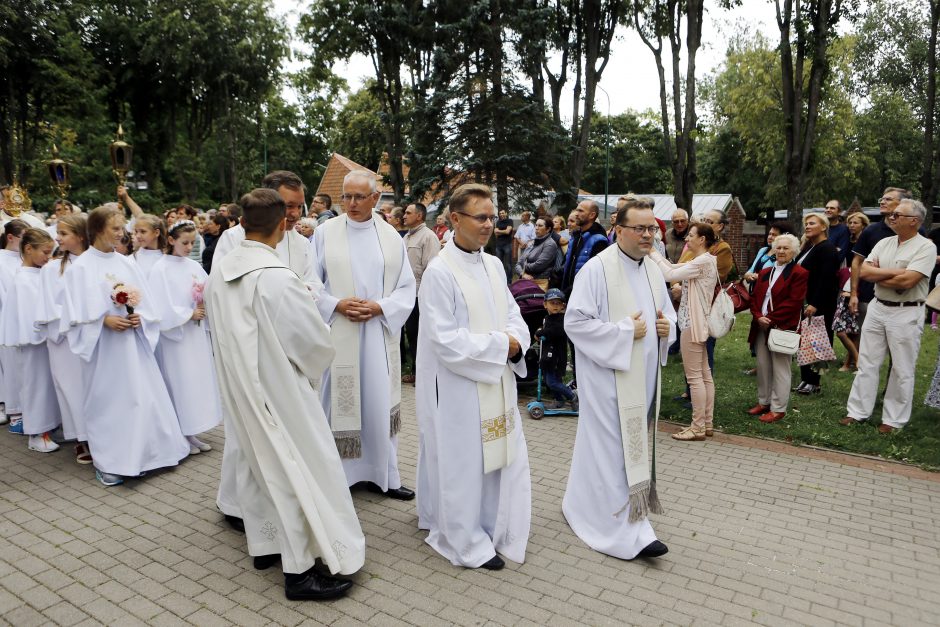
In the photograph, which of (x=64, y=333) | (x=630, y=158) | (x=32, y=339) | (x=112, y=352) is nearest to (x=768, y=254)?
(x=112, y=352)

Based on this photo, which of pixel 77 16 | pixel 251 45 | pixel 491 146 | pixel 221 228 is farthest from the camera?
pixel 251 45

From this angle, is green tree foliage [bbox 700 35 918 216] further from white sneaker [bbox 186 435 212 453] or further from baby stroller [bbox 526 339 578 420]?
white sneaker [bbox 186 435 212 453]

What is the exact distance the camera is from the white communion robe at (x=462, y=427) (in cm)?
386

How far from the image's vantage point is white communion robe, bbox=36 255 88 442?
5.66m

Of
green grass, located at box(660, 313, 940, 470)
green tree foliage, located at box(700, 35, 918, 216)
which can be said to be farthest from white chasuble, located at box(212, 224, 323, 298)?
green tree foliage, located at box(700, 35, 918, 216)

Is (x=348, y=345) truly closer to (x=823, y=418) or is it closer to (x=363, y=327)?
(x=363, y=327)

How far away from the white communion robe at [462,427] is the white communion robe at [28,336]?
417 cm

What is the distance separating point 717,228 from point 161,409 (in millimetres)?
5659

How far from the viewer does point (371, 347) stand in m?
4.98

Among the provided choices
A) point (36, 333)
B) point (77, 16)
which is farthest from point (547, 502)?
point (77, 16)

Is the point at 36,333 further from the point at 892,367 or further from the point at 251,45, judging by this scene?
the point at 251,45

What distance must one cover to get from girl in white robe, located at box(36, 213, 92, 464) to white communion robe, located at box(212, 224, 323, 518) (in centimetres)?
150

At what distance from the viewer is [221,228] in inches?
439

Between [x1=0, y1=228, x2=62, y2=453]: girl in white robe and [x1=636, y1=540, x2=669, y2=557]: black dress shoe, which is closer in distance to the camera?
[x1=636, y1=540, x2=669, y2=557]: black dress shoe
